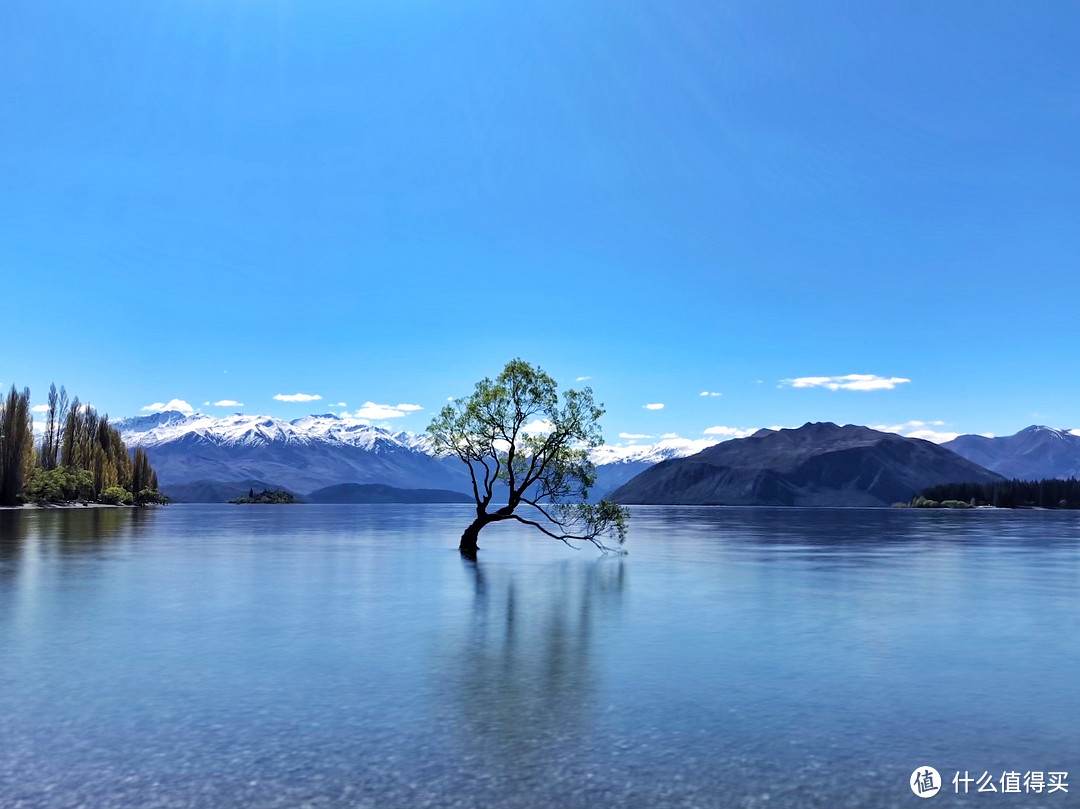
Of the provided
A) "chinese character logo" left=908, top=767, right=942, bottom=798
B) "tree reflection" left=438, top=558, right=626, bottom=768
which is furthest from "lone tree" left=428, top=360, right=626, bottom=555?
"chinese character logo" left=908, top=767, right=942, bottom=798

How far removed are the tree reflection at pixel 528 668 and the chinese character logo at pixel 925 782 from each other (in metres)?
7.47

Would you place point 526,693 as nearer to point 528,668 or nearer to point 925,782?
point 528,668

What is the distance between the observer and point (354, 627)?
38.1m

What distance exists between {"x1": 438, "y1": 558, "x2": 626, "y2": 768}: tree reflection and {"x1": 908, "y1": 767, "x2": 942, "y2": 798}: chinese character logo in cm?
747

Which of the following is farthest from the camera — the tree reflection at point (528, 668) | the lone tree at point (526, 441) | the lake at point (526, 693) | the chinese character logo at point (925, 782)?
the lone tree at point (526, 441)

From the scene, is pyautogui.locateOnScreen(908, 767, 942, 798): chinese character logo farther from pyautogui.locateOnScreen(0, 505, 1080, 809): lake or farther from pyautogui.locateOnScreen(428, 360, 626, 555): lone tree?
pyautogui.locateOnScreen(428, 360, 626, 555): lone tree

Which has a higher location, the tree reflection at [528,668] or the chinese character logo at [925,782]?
the chinese character logo at [925,782]

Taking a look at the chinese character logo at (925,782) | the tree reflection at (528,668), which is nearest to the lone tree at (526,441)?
the tree reflection at (528,668)

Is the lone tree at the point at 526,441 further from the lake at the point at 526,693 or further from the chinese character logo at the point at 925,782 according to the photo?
the chinese character logo at the point at 925,782

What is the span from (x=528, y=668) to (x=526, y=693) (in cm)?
401

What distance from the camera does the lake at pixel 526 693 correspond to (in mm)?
16297

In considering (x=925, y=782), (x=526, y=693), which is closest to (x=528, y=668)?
(x=526, y=693)

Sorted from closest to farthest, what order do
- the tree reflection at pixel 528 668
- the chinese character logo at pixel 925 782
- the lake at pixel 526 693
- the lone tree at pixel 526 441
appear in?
1. the chinese character logo at pixel 925 782
2. the lake at pixel 526 693
3. the tree reflection at pixel 528 668
4. the lone tree at pixel 526 441

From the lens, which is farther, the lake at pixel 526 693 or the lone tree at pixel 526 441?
the lone tree at pixel 526 441
